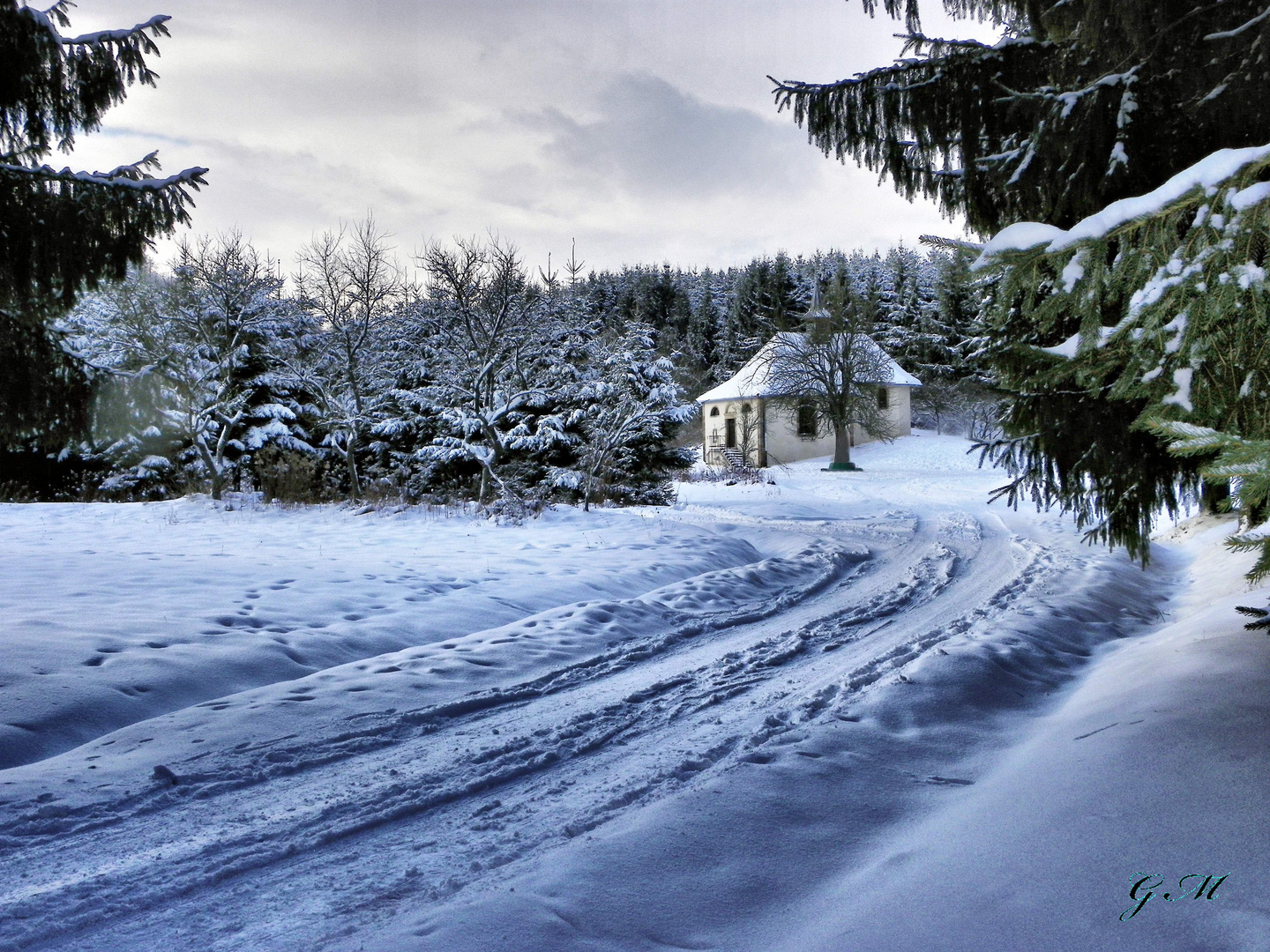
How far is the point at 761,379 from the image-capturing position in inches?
1565

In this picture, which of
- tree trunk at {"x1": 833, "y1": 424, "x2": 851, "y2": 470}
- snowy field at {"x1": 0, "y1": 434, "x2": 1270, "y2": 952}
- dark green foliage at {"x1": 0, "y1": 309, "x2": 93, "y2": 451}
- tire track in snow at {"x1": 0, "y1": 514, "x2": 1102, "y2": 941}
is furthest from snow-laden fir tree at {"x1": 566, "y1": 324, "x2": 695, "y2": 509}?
tree trunk at {"x1": 833, "y1": 424, "x2": 851, "y2": 470}

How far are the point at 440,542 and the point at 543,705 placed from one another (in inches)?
258

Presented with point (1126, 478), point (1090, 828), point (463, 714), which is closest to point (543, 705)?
point (463, 714)

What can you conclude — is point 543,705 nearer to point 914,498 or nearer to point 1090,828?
point 1090,828

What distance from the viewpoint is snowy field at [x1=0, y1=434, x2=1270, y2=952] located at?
8.57 feet

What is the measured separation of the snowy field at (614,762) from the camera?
261cm

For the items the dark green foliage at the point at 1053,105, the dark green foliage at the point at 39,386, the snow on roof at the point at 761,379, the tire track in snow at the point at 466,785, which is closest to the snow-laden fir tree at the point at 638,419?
the dark green foliage at the point at 1053,105

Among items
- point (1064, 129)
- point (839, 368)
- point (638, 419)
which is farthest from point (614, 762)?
point (839, 368)

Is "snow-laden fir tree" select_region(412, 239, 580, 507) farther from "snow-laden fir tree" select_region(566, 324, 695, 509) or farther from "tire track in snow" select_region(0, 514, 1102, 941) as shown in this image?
"tire track in snow" select_region(0, 514, 1102, 941)

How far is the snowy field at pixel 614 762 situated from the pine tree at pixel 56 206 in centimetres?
176

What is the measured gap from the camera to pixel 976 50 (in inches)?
227

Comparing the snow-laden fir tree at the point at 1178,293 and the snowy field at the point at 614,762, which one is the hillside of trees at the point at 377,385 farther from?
the snow-laden fir tree at the point at 1178,293

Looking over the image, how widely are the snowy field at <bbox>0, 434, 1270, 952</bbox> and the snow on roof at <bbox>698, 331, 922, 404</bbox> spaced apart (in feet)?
95.5

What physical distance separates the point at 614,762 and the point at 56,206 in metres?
5.46
